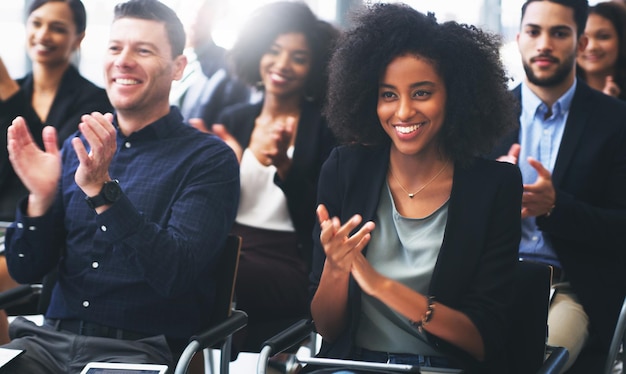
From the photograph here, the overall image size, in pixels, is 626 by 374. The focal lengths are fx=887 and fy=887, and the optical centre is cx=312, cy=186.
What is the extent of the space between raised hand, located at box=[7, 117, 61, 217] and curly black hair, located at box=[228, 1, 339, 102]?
131 centimetres

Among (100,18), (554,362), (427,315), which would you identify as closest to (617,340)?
(554,362)

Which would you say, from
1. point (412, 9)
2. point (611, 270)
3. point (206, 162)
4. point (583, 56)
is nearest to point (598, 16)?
point (583, 56)

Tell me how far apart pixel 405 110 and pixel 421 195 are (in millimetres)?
221

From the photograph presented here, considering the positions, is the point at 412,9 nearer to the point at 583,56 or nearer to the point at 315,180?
the point at 315,180

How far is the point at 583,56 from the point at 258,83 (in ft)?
4.68

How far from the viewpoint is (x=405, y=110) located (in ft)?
7.05

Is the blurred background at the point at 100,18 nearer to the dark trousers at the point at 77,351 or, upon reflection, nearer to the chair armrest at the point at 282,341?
the dark trousers at the point at 77,351

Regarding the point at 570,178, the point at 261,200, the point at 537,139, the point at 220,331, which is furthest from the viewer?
the point at 261,200

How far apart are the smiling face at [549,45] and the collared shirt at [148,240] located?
1.22 metres

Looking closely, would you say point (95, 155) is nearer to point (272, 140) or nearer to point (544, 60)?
point (272, 140)

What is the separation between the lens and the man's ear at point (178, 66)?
271cm

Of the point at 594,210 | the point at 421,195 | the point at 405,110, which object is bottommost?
the point at 594,210

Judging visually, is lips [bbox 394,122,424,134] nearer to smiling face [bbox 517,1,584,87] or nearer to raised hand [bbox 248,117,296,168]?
raised hand [bbox 248,117,296,168]

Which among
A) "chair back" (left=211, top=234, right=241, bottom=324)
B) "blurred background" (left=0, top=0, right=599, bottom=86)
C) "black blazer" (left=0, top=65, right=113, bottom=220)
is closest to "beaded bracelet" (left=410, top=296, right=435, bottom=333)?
"chair back" (left=211, top=234, right=241, bottom=324)
